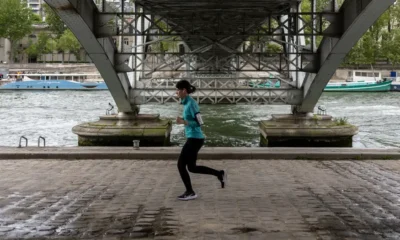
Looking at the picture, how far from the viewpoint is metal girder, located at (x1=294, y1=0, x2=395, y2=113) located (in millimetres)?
10812

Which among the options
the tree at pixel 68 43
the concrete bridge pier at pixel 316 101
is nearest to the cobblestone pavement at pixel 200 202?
the concrete bridge pier at pixel 316 101

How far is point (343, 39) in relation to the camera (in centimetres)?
1271

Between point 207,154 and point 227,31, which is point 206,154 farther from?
point 227,31

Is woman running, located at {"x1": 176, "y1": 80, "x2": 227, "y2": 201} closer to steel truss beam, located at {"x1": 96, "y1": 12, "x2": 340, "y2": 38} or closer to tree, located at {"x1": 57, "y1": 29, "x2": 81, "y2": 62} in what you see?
steel truss beam, located at {"x1": 96, "y1": 12, "x2": 340, "y2": 38}

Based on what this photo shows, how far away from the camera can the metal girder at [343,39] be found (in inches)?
426

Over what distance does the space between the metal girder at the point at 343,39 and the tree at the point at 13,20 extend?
68.1m

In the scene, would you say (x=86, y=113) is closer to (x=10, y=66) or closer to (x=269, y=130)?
(x=269, y=130)

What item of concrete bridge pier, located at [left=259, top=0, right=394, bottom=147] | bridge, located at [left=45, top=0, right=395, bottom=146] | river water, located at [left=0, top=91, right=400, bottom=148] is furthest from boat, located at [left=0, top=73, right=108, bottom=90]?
concrete bridge pier, located at [left=259, top=0, right=394, bottom=147]

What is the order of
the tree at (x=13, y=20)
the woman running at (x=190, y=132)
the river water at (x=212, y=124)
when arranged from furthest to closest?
the tree at (x=13, y=20) < the river water at (x=212, y=124) < the woman running at (x=190, y=132)

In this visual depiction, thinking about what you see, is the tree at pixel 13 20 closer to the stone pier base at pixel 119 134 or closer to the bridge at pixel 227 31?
the bridge at pixel 227 31

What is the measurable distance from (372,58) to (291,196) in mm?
59605

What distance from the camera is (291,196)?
7.33m

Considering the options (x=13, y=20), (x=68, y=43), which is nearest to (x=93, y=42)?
(x=68, y=43)

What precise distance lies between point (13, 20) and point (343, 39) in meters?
72.2
